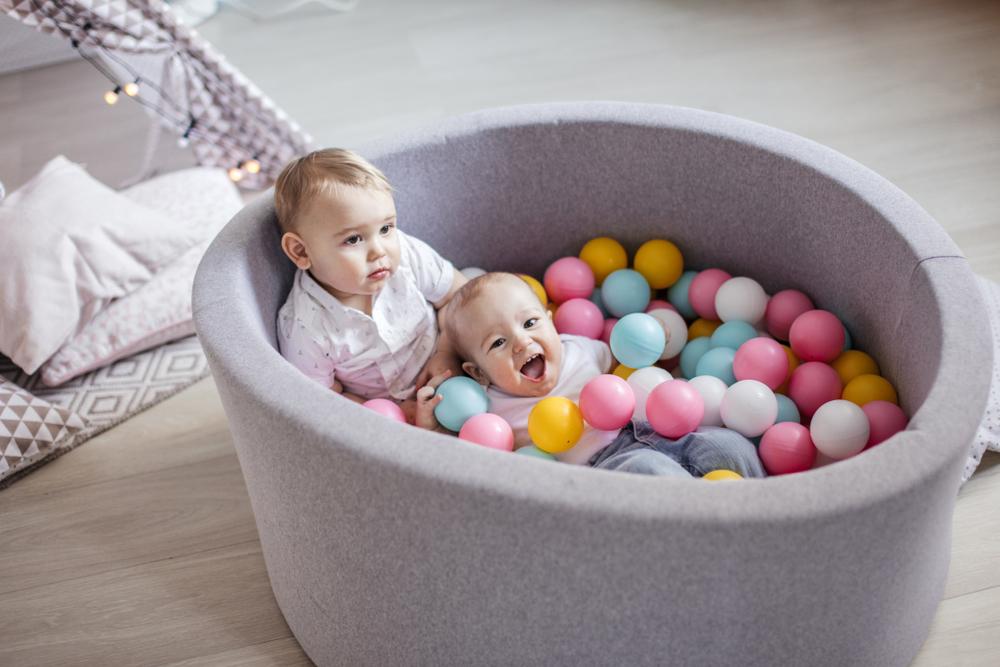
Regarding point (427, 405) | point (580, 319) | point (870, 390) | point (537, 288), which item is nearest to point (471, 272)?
point (537, 288)

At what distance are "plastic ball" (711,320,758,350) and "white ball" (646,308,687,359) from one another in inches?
3.3

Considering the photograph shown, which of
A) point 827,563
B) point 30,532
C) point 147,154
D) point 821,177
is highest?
point 821,177

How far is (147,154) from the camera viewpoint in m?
2.80

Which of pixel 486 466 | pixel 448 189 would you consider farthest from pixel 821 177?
pixel 486 466

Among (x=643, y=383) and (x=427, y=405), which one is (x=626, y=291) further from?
(x=427, y=405)

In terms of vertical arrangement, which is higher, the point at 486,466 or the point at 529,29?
the point at 486,466

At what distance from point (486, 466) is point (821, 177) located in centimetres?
87

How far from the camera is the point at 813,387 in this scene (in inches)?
65.2

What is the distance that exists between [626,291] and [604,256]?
0.33ft

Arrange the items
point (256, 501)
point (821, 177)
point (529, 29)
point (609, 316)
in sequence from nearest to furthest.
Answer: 1. point (256, 501)
2. point (821, 177)
3. point (609, 316)
4. point (529, 29)

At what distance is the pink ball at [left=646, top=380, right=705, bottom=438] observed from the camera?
1537 mm

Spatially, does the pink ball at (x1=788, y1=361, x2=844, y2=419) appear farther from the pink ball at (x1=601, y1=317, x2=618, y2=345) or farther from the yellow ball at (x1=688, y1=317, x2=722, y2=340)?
the pink ball at (x1=601, y1=317, x2=618, y2=345)

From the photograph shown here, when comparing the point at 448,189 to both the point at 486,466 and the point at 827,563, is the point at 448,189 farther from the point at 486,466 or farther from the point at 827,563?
the point at 827,563

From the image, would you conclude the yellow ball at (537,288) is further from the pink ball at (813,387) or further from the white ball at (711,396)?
the pink ball at (813,387)
